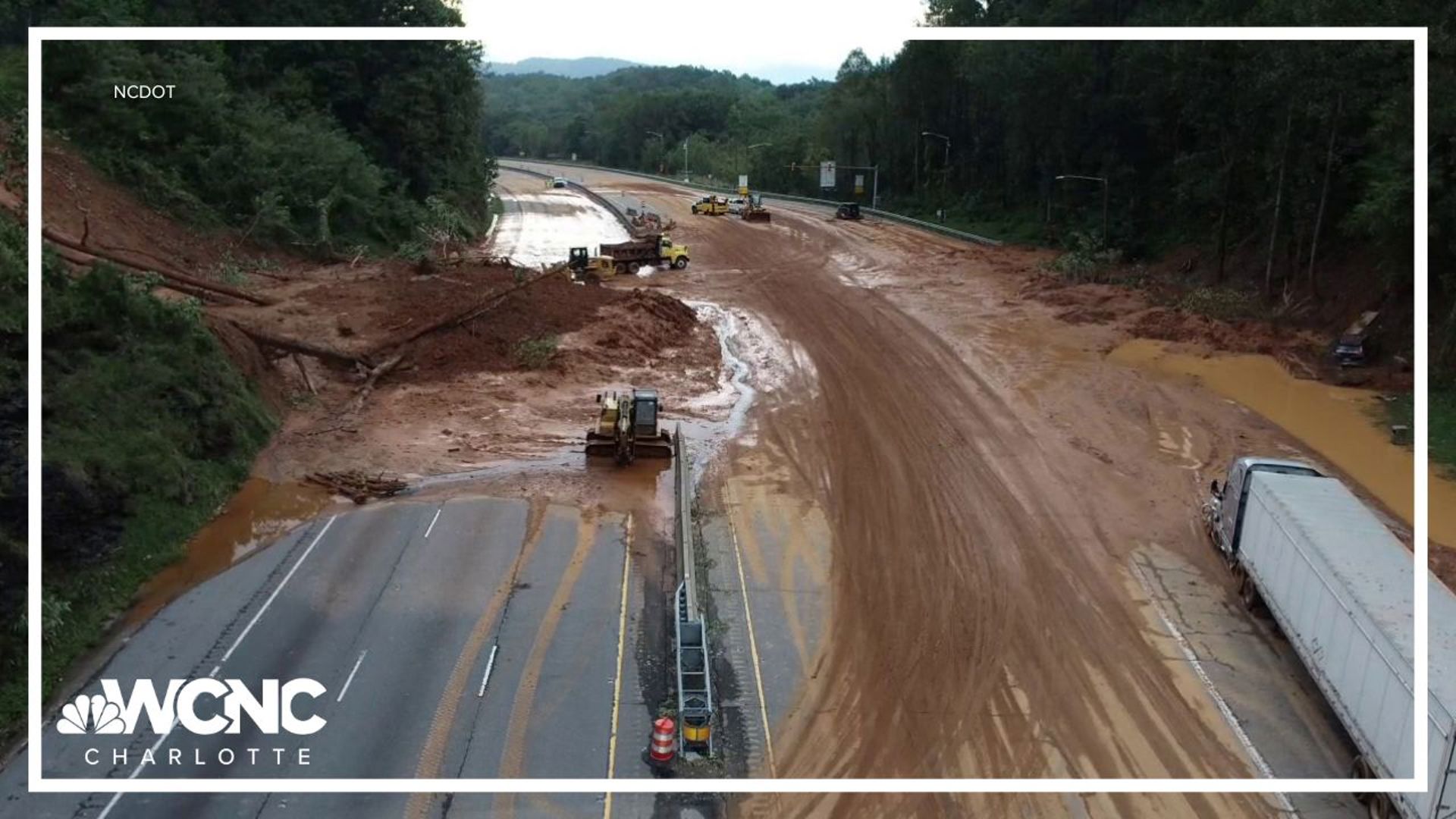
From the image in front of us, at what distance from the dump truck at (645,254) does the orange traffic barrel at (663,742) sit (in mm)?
45540

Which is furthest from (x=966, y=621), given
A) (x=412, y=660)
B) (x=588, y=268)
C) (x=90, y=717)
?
(x=588, y=268)

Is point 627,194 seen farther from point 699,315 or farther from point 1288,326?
point 1288,326

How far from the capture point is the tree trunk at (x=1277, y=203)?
151ft

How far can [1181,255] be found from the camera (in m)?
60.4

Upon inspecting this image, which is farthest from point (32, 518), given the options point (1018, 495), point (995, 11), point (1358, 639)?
point (995, 11)

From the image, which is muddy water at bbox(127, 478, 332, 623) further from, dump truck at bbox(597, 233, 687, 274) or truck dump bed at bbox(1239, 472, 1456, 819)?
dump truck at bbox(597, 233, 687, 274)

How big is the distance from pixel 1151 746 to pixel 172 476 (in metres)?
22.1

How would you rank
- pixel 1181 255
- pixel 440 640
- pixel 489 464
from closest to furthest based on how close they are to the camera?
pixel 440 640 → pixel 489 464 → pixel 1181 255

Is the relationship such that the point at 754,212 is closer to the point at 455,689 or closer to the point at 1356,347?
the point at 1356,347

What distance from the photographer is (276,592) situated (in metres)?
22.7

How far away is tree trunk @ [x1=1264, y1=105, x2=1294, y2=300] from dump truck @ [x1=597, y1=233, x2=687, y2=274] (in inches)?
1180

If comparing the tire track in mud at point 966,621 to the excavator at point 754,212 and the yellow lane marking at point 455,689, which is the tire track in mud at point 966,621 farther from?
the excavator at point 754,212

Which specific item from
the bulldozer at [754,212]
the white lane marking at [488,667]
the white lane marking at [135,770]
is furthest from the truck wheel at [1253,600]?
the bulldozer at [754,212]

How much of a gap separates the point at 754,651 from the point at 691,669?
2167mm
